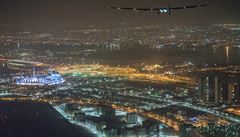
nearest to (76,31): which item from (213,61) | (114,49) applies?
(114,49)

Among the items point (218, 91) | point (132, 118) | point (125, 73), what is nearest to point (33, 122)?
point (132, 118)

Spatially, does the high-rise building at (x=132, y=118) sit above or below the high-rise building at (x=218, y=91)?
below

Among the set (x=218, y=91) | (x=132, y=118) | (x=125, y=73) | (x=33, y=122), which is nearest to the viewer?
(x=132, y=118)

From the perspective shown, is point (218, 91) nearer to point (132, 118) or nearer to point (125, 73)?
point (132, 118)

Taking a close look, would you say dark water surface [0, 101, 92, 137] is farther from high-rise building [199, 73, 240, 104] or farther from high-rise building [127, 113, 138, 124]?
high-rise building [199, 73, 240, 104]

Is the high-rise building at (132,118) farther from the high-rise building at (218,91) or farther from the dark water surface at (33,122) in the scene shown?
the high-rise building at (218,91)

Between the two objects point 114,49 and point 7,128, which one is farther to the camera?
point 114,49

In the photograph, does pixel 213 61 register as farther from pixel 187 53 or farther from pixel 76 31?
pixel 76 31

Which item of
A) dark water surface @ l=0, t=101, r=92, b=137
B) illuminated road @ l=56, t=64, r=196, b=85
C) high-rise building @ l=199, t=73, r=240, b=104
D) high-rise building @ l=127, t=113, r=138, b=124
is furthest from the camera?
illuminated road @ l=56, t=64, r=196, b=85

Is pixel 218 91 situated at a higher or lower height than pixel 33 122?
higher

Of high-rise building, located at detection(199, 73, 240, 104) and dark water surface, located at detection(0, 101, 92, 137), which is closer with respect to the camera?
dark water surface, located at detection(0, 101, 92, 137)

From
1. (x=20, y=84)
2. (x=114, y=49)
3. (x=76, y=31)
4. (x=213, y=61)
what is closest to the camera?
(x=20, y=84)
